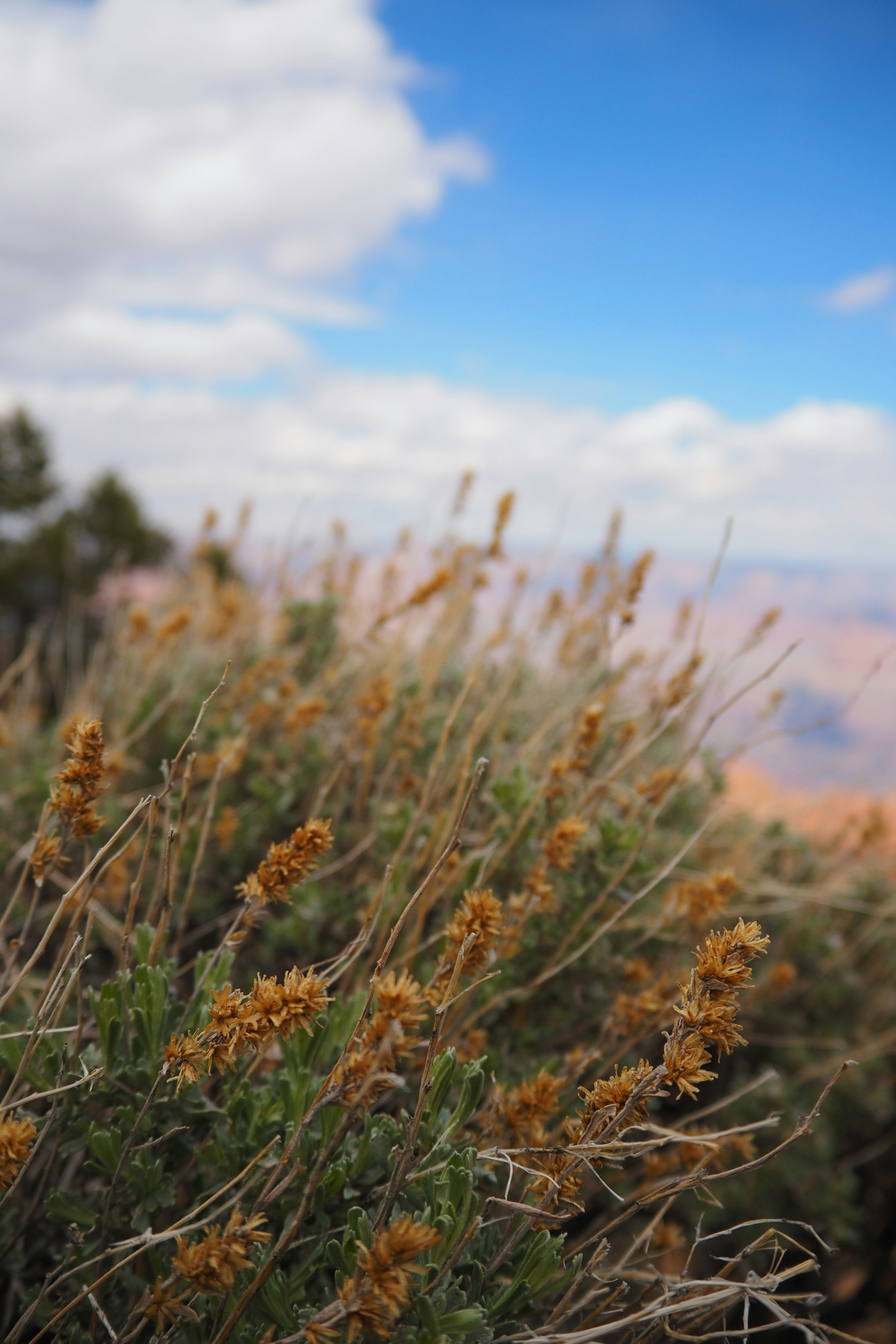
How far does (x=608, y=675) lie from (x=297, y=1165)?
1.72m

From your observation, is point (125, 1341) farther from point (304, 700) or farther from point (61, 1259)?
Result: point (304, 700)

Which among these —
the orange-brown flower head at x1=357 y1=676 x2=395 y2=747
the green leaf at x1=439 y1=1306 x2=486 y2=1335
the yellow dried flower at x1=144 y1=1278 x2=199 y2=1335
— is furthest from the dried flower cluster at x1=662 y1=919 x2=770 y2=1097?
the orange-brown flower head at x1=357 y1=676 x2=395 y2=747

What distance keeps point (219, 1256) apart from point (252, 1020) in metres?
0.23

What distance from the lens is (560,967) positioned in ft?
4.26

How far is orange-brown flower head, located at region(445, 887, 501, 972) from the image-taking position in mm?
898

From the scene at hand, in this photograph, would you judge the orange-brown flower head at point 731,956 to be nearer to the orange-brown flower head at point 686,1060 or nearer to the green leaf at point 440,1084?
the orange-brown flower head at point 686,1060

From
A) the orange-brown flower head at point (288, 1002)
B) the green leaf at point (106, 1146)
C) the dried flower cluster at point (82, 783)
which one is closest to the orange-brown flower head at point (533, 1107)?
the orange-brown flower head at point (288, 1002)

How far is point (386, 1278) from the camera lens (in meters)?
0.74

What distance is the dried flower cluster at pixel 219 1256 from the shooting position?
31.7 inches

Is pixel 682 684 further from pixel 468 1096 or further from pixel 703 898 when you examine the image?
pixel 468 1096

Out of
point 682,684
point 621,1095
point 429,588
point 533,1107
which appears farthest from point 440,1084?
point 429,588

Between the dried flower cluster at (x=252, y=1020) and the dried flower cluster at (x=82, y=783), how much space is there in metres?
0.28

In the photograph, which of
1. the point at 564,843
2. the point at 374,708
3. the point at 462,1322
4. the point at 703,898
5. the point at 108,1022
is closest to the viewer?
the point at 462,1322

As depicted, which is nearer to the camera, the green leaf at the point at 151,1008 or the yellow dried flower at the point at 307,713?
the green leaf at the point at 151,1008
